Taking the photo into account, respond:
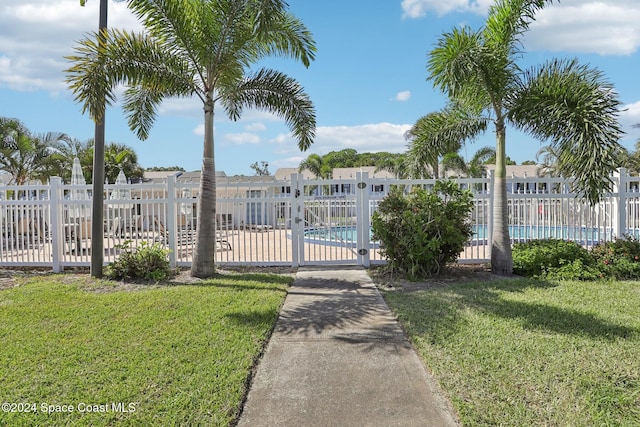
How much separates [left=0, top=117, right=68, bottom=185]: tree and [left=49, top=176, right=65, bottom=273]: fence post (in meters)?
15.9

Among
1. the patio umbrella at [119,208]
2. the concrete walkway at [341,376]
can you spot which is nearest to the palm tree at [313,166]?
the patio umbrella at [119,208]

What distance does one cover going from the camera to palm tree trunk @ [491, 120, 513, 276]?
829cm

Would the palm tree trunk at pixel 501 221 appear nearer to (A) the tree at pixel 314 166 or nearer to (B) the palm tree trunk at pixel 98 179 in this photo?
(B) the palm tree trunk at pixel 98 179

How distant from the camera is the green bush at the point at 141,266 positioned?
8023mm

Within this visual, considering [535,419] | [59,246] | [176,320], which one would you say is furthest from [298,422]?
[59,246]

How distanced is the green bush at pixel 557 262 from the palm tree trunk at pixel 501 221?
0.28 metres

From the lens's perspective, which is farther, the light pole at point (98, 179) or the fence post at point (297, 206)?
the fence post at point (297, 206)

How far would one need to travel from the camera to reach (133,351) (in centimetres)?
434

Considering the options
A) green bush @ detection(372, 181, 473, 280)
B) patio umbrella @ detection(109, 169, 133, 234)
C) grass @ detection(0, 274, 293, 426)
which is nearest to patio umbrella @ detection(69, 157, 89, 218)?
patio umbrella @ detection(109, 169, 133, 234)

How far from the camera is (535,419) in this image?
10.1 feet

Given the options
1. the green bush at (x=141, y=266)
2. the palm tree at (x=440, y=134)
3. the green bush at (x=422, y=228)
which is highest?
the palm tree at (x=440, y=134)

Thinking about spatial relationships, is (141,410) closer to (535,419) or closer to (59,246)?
(535,419)

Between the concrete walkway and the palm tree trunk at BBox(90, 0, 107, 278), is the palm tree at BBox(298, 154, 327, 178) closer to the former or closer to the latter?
the palm tree trunk at BBox(90, 0, 107, 278)

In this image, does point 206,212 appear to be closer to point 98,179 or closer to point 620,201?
point 98,179
